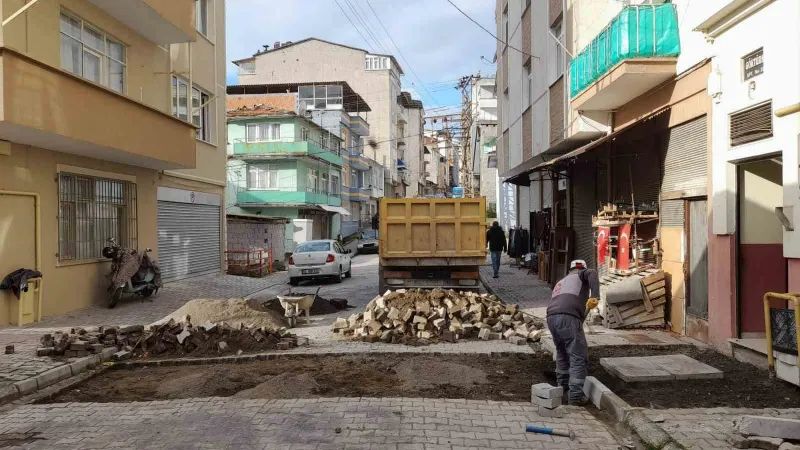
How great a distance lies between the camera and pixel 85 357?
7.75 m

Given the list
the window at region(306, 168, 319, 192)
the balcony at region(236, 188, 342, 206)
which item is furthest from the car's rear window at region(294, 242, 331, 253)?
the window at region(306, 168, 319, 192)

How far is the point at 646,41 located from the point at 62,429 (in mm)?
9377

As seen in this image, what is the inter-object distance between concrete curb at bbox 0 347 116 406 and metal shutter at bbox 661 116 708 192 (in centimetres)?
876

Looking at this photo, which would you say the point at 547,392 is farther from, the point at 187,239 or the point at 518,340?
the point at 187,239

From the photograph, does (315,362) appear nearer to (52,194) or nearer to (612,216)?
(612,216)

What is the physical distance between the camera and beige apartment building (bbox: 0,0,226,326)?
1003 centimetres

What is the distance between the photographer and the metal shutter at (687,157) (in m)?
8.39

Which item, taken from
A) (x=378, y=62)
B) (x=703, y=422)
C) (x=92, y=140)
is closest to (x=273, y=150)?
(x=92, y=140)

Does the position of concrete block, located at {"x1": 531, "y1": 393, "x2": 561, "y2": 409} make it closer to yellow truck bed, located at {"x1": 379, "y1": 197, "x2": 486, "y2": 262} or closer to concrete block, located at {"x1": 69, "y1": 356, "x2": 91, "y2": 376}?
concrete block, located at {"x1": 69, "y1": 356, "x2": 91, "y2": 376}

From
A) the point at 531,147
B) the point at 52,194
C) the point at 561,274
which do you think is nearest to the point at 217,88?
the point at 52,194

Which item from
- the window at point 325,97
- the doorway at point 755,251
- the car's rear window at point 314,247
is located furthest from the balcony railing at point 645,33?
the window at point 325,97

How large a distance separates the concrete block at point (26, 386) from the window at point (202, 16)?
579 inches

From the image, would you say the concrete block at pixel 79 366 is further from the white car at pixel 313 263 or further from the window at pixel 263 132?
the window at pixel 263 132

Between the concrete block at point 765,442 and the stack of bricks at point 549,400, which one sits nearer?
the concrete block at point 765,442
